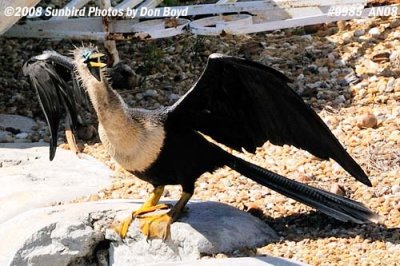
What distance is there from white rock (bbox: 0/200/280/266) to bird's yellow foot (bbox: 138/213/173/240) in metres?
0.03

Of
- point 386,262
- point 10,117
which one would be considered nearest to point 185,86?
point 10,117

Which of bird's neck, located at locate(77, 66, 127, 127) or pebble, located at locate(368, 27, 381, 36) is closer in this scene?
bird's neck, located at locate(77, 66, 127, 127)

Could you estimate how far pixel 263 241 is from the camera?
4891 millimetres

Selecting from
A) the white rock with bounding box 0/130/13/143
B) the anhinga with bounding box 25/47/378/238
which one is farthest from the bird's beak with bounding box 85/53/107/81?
the white rock with bounding box 0/130/13/143

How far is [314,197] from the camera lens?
195 inches

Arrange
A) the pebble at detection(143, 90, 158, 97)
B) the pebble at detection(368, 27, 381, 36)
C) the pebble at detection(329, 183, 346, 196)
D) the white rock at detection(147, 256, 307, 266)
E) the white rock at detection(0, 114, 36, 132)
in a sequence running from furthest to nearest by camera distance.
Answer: the pebble at detection(368, 27, 381, 36) < the pebble at detection(143, 90, 158, 97) < the white rock at detection(0, 114, 36, 132) < the pebble at detection(329, 183, 346, 196) < the white rock at detection(147, 256, 307, 266)

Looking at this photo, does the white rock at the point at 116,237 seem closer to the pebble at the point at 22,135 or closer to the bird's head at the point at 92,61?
the bird's head at the point at 92,61

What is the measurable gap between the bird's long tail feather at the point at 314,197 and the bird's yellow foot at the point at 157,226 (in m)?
0.43

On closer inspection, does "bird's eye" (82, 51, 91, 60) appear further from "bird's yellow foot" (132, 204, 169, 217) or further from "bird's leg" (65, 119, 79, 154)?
"bird's leg" (65, 119, 79, 154)

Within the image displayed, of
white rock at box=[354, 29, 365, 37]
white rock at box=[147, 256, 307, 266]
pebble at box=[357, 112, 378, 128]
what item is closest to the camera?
white rock at box=[147, 256, 307, 266]

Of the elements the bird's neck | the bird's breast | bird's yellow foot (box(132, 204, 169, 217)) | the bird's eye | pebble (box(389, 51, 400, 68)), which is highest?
the bird's eye

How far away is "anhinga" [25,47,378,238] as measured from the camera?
4.77 m

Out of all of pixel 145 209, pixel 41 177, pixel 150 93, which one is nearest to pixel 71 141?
pixel 41 177

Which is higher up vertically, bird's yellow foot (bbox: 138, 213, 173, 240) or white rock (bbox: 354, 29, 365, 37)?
white rock (bbox: 354, 29, 365, 37)
